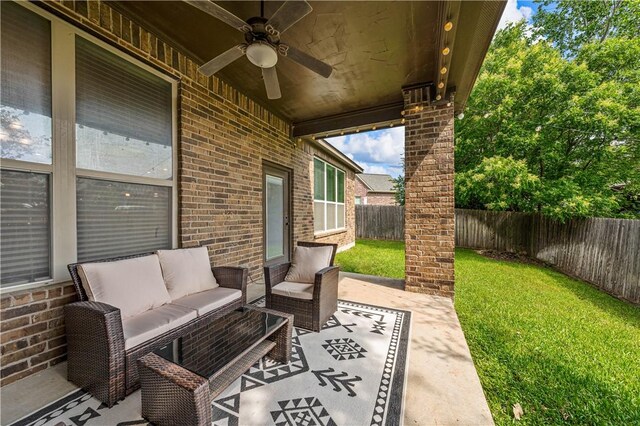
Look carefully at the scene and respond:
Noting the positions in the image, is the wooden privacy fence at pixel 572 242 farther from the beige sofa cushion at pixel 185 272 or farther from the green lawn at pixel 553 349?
the beige sofa cushion at pixel 185 272

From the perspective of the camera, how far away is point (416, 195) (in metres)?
3.98

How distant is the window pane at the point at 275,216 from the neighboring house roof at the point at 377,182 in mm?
18786

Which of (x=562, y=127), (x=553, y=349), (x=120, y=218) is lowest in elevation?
(x=553, y=349)

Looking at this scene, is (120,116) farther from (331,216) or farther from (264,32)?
(331,216)

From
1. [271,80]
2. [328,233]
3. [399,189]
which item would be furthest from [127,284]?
[399,189]

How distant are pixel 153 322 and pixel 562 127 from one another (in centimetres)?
1010

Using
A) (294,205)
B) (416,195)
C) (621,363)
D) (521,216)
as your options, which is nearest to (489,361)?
(621,363)

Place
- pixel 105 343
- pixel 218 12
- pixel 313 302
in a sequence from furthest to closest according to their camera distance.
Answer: pixel 313 302, pixel 218 12, pixel 105 343

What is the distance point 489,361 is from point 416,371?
2.80ft

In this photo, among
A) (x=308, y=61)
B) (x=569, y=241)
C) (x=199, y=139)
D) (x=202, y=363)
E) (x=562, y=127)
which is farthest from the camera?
(x=562, y=127)

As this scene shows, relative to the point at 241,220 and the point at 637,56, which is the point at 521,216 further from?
the point at 241,220

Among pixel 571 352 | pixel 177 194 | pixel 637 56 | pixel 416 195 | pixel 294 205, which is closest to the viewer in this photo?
pixel 571 352

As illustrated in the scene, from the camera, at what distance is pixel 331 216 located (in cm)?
845

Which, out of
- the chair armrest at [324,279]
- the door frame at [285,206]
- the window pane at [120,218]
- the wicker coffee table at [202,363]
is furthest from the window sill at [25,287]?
the door frame at [285,206]
